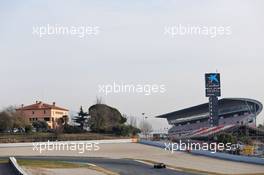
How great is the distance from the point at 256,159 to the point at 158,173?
14016mm

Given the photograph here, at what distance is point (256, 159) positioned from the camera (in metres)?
42.2

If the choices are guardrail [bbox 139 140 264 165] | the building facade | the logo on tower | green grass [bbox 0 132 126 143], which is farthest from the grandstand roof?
guardrail [bbox 139 140 264 165]

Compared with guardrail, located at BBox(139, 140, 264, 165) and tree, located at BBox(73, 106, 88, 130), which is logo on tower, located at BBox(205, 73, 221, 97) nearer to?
guardrail, located at BBox(139, 140, 264, 165)

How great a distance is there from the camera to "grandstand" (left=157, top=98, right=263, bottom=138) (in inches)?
3729

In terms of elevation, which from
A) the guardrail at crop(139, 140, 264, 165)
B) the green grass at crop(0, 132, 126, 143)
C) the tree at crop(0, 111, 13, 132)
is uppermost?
the tree at crop(0, 111, 13, 132)

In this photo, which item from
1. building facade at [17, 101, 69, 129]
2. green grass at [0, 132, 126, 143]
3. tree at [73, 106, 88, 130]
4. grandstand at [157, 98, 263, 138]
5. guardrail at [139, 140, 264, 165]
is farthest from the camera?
building facade at [17, 101, 69, 129]

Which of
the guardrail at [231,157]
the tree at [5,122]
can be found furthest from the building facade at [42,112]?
the guardrail at [231,157]

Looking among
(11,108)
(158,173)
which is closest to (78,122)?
(11,108)

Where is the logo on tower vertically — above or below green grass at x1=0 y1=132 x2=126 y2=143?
above

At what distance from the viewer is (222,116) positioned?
120 m

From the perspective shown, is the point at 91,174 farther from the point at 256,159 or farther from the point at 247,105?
the point at 247,105

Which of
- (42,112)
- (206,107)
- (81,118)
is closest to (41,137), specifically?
(81,118)

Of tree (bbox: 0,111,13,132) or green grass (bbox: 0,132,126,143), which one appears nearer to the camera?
green grass (bbox: 0,132,126,143)

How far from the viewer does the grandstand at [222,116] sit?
94.7 metres
